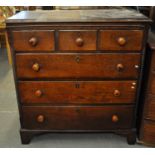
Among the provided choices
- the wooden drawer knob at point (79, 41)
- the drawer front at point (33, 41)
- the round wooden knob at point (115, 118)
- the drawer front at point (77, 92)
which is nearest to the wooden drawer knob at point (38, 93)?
the drawer front at point (77, 92)

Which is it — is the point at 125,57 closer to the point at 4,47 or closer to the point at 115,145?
the point at 115,145

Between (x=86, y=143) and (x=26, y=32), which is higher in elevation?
(x=26, y=32)

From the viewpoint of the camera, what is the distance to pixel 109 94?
1480 millimetres

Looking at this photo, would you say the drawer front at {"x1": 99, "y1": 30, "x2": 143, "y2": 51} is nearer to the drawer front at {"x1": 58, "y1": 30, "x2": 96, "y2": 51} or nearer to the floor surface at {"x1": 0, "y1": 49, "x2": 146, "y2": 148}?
the drawer front at {"x1": 58, "y1": 30, "x2": 96, "y2": 51}

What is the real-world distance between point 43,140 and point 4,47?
2.49 meters

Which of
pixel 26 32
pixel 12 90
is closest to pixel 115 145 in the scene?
pixel 26 32

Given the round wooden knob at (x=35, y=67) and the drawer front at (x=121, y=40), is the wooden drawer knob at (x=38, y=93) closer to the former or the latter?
the round wooden knob at (x=35, y=67)

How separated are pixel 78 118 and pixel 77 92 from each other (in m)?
0.21

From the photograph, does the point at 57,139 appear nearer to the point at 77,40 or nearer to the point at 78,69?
the point at 78,69

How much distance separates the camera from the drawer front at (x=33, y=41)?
1.30 metres

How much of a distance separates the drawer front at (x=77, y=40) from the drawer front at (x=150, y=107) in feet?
1.67

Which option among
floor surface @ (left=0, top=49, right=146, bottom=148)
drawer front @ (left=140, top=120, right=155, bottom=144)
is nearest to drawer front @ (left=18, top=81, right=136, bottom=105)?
drawer front @ (left=140, top=120, right=155, bottom=144)

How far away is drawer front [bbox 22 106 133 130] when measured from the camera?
1.53 m

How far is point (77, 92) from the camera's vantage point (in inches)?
58.0
